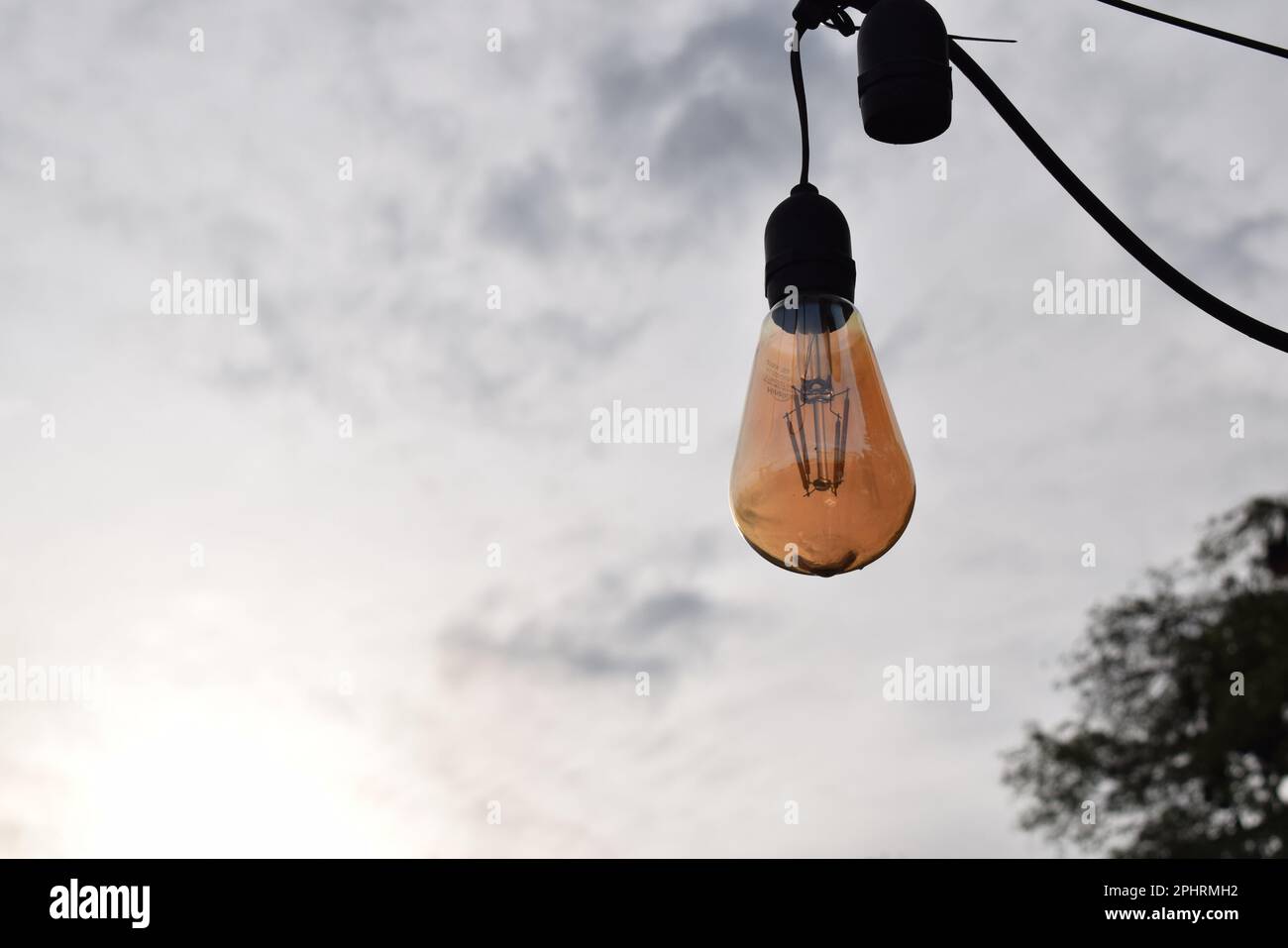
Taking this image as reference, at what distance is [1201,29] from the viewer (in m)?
2.41

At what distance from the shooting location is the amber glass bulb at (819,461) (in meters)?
2.10

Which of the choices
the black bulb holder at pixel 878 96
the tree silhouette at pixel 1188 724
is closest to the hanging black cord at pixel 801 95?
the black bulb holder at pixel 878 96

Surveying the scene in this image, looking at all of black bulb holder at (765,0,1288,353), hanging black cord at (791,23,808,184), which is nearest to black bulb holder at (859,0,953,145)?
black bulb holder at (765,0,1288,353)

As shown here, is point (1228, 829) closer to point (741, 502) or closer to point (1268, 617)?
point (1268, 617)

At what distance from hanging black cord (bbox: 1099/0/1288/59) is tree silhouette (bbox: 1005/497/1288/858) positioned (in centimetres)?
2476

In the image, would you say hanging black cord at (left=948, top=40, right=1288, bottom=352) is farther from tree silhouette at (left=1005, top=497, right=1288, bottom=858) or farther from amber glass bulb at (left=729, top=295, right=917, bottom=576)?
tree silhouette at (left=1005, top=497, right=1288, bottom=858)

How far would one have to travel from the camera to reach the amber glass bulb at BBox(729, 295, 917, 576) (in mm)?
2100

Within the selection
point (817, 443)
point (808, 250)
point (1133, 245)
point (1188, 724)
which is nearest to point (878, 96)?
point (808, 250)
